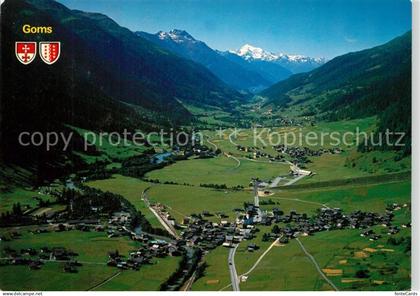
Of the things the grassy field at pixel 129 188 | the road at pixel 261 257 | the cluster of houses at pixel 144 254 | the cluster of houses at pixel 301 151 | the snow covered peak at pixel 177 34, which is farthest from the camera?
the cluster of houses at pixel 301 151

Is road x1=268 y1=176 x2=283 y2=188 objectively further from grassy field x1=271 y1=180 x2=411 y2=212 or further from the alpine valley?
grassy field x1=271 y1=180 x2=411 y2=212

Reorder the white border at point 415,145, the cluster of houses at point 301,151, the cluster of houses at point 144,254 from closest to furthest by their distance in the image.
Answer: the white border at point 415,145 → the cluster of houses at point 144,254 → the cluster of houses at point 301,151

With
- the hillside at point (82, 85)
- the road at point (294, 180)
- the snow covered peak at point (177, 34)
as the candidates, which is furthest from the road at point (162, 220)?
the road at point (294, 180)

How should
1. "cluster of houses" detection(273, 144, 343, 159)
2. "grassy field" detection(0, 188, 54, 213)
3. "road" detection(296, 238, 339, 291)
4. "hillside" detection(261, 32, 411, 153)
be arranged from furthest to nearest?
"hillside" detection(261, 32, 411, 153), "cluster of houses" detection(273, 144, 343, 159), "grassy field" detection(0, 188, 54, 213), "road" detection(296, 238, 339, 291)

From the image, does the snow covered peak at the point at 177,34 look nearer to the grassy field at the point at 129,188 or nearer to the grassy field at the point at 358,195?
the grassy field at the point at 129,188

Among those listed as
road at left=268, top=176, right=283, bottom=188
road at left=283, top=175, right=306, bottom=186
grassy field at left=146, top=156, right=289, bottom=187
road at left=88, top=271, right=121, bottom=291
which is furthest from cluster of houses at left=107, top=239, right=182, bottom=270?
road at left=283, top=175, right=306, bottom=186

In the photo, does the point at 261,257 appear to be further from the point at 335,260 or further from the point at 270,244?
the point at 335,260

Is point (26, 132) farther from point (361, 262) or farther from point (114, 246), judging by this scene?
point (361, 262)
